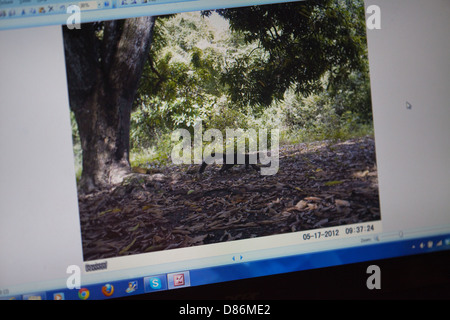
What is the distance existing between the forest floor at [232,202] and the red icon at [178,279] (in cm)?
8

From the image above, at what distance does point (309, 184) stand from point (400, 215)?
31cm

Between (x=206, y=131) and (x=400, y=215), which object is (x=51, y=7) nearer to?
(x=206, y=131)

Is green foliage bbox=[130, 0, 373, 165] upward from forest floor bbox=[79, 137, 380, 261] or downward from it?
upward

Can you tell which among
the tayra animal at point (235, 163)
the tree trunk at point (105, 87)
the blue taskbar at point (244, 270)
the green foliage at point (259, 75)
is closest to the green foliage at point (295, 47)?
the green foliage at point (259, 75)

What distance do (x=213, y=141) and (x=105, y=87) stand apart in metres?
0.34

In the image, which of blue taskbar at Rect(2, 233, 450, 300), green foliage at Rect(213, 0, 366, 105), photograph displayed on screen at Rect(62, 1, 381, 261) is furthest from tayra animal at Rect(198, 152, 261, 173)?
blue taskbar at Rect(2, 233, 450, 300)

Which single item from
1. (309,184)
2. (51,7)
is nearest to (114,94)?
(51,7)

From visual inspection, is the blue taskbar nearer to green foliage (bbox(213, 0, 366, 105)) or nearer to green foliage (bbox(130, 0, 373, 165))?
green foliage (bbox(130, 0, 373, 165))

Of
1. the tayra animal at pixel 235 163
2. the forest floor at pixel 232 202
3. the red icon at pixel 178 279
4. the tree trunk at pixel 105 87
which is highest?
the tree trunk at pixel 105 87

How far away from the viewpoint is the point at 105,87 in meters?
0.87

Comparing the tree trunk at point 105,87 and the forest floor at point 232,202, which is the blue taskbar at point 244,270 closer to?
the forest floor at point 232,202

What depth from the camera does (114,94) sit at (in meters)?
0.88

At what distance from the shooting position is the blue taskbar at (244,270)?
81cm

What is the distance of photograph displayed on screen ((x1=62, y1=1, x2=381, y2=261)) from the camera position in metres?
0.84
